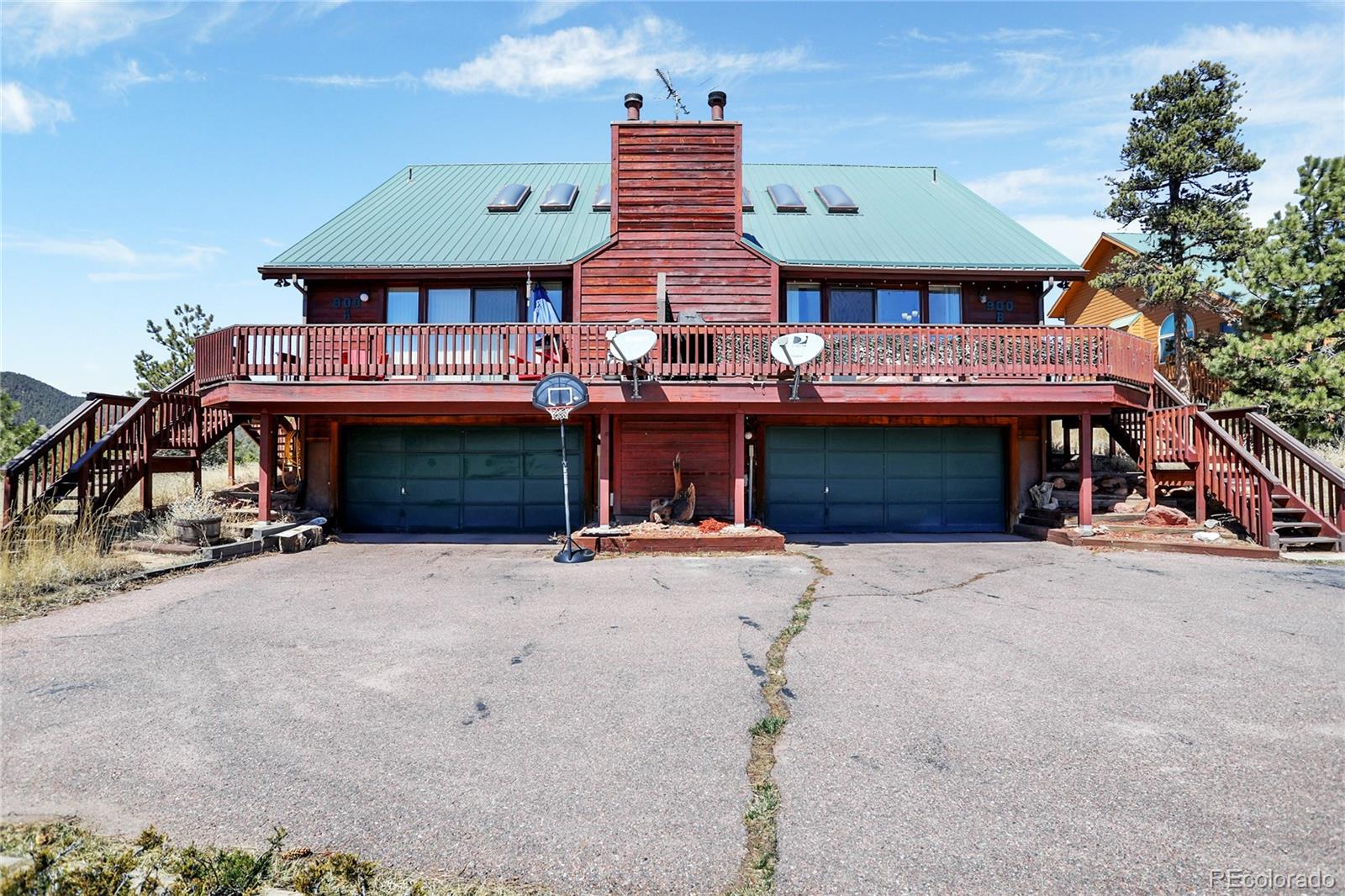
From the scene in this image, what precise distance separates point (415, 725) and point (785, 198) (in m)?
16.5

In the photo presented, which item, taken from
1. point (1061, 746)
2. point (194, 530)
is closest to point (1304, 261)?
point (1061, 746)

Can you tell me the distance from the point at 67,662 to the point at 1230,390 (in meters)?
19.9

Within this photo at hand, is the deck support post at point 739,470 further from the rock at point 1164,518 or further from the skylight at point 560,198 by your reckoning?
the skylight at point 560,198

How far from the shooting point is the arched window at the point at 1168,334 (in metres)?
23.7

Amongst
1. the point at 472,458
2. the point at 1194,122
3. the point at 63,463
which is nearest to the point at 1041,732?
the point at 472,458

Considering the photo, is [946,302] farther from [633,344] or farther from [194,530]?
[194,530]

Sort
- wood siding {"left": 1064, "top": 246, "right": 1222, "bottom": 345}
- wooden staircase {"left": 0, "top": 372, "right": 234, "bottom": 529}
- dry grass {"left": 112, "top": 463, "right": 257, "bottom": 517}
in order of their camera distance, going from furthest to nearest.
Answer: wood siding {"left": 1064, "top": 246, "right": 1222, "bottom": 345} < dry grass {"left": 112, "top": 463, "right": 257, "bottom": 517} < wooden staircase {"left": 0, "top": 372, "right": 234, "bottom": 529}

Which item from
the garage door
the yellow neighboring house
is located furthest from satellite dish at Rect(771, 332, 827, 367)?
the yellow neighboring house

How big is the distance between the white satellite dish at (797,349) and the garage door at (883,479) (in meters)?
3.48

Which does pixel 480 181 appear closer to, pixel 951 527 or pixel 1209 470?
pixel 951 527

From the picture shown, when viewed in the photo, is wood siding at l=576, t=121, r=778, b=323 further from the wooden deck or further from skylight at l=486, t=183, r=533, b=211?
skylight at l=486, t=183, r=533, b=211

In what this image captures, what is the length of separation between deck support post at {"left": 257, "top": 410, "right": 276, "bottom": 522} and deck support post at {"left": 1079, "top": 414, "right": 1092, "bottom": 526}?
48.2 ft

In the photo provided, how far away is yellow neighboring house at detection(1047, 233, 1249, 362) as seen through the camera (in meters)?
23.3

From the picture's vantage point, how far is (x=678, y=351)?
39.3 ft
